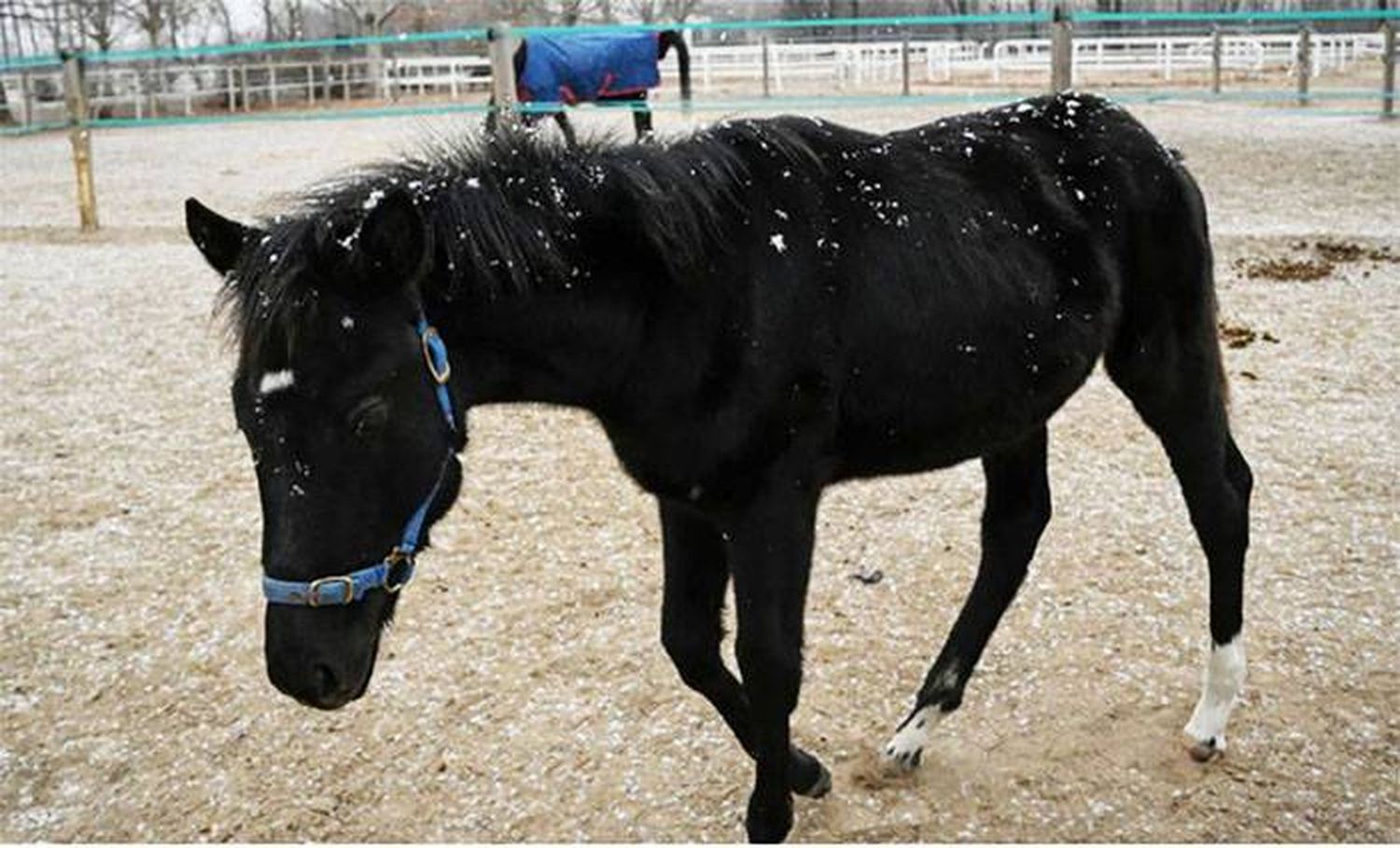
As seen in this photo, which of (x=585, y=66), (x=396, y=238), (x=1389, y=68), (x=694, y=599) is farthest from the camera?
(x=1389, y=68)

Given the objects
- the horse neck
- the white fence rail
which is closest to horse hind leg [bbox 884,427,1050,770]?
the horse neck

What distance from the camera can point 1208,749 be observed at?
2781 mm

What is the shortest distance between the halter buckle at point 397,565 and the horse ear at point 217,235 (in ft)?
1.78

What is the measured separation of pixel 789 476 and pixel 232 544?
2.74m

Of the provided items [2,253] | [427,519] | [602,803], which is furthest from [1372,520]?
[2,253]

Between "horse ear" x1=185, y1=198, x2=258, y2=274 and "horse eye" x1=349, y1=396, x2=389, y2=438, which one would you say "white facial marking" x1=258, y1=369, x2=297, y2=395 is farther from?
"horse ear" x1=185, y1=198, x2=258, y2=274

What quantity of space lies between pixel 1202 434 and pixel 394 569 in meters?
2.02

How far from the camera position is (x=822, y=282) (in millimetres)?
2258

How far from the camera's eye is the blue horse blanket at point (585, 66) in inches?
420

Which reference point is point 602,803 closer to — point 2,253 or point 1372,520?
point 1372,520

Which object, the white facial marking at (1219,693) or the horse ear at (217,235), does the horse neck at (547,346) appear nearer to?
the horse ear at (217,235)

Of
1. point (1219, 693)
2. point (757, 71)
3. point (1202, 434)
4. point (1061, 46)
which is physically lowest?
point (1219, 693)

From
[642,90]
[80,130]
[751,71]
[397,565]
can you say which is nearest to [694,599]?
[397,565]

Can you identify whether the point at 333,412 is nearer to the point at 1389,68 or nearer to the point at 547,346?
the point at 547,346
